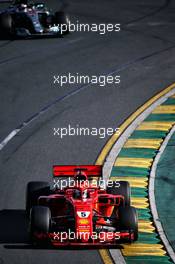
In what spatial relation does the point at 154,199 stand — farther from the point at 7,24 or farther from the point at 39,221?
the point at 7,24

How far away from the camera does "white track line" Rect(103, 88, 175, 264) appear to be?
20.7 meters

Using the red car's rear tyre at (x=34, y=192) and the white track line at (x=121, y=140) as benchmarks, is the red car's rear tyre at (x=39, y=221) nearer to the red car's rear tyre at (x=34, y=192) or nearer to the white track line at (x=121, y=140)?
the white track line at (x=121, y=140)

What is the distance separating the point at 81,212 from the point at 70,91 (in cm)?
1155

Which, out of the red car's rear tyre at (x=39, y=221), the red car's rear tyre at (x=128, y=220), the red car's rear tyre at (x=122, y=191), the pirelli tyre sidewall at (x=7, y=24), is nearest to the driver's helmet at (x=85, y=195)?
the red car's rear tyre at (x=122, y=191)

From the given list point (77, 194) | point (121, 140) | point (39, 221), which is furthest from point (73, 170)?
point (121, 140)

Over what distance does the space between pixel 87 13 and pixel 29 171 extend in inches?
726

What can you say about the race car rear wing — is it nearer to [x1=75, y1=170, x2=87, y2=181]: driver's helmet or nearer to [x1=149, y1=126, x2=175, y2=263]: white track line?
[x1=75, y1=170, x2=87, y2=181]: driver's helmet

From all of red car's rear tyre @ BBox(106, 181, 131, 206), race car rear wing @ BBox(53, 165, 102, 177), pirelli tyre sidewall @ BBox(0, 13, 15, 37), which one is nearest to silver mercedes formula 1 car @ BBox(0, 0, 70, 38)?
pirelli tyre sidewall @ BBox(0, 13, 15, 37)

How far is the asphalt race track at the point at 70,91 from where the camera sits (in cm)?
2050

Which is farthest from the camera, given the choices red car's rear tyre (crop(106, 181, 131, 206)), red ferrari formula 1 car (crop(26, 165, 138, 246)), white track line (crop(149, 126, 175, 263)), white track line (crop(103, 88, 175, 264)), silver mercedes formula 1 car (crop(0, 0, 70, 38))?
silver mercedes formula 1 car (crop(0, 0, 70, 38))

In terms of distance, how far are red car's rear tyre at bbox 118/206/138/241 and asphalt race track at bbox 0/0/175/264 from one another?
31.0 inches

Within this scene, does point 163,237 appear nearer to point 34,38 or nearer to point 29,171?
point 29,171

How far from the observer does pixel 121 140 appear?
2516 centimetres

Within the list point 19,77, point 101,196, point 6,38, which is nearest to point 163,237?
point 101,196
